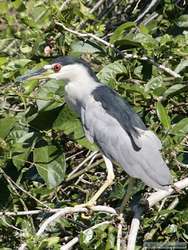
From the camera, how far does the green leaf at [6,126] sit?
11.5 feet

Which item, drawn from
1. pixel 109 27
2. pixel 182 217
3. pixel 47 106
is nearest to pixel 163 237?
pixel 182 217

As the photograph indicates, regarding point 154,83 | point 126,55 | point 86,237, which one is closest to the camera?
point 86,237

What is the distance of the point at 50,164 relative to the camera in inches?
139

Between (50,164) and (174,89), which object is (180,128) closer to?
(174,89)

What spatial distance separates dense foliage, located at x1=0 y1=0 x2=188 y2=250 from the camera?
3.50 m

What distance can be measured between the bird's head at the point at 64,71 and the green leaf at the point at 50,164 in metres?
0.39

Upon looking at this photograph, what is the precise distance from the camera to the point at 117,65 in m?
3.80

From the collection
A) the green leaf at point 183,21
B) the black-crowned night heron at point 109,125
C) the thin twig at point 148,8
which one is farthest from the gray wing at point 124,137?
the thin twig at point 148,8

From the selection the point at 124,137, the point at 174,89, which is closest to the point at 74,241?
the point at 124,137

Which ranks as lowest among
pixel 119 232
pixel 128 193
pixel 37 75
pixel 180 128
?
pixel 128 193

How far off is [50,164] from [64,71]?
2.12 feet

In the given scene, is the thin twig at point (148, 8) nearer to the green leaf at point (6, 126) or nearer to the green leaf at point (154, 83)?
the green leaf at point (154, 83)

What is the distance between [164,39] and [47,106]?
Result: 0.68m

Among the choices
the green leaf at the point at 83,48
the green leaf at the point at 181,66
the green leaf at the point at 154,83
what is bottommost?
the green leaf at the point at 154,83
